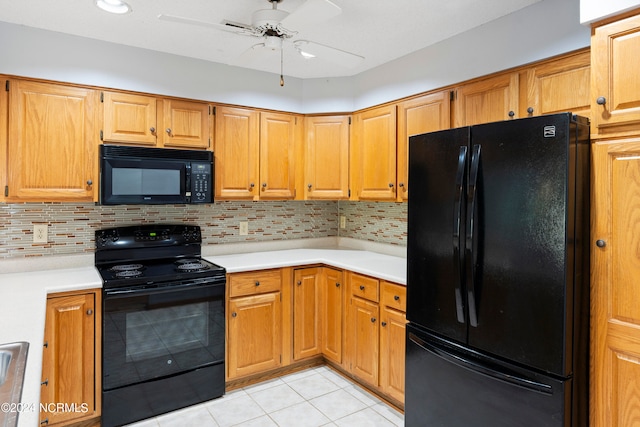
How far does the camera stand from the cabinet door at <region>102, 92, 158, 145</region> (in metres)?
2.60

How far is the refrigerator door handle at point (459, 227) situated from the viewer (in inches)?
71.0

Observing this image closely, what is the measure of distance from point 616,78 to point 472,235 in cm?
79

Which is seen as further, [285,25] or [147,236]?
[147,236]

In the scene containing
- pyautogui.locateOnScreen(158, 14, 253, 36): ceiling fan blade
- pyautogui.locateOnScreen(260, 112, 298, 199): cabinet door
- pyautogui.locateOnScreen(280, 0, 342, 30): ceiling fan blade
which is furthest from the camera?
pyautogui.locateOnScreen(260, 112, 298, 199): cabinet door

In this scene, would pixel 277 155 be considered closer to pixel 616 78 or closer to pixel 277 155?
pixel 277 155

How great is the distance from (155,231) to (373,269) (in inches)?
63.6

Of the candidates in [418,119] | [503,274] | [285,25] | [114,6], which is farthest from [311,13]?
[503,274]

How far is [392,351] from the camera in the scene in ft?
8.25

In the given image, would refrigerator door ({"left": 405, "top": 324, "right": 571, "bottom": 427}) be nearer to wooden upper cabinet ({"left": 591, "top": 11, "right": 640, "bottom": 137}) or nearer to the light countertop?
the light countertop

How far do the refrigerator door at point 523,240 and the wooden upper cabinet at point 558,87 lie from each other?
557mm

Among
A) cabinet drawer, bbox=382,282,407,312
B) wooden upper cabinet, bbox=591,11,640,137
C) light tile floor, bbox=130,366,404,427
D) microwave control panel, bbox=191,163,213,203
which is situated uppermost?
wooden upper cabinet, bbox=591,11,640,137

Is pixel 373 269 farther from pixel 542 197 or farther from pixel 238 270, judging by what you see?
pixel 542 197

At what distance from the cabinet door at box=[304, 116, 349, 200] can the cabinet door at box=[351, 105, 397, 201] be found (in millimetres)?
98

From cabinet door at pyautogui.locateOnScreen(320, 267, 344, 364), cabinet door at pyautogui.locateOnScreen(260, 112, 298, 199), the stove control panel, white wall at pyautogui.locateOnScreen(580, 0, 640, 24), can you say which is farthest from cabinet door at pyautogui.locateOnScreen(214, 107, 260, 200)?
white wall at pyautogui.locateOnScreen(580, 0, 640, 24)
